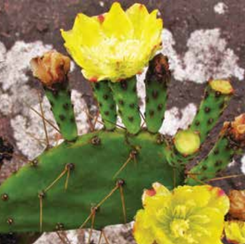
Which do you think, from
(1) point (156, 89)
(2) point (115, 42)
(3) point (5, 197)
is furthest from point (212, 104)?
(3) point (5, 197)

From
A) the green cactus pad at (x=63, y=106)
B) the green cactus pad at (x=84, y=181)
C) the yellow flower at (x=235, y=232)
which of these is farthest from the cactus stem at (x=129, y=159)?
the yellow flower at (x=235, y=232)

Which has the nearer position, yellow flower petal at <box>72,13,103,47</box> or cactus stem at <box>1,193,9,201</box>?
yellow flower petal at <box>72,13,103,47</box>

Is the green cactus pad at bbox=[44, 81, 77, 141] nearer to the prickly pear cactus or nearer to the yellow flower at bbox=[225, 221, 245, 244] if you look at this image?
the prickly pear cactus

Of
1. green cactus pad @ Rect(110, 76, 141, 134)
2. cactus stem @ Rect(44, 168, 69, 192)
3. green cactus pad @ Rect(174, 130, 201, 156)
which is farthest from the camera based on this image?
cactus stem @ Rect(44, 168, 69, 192)

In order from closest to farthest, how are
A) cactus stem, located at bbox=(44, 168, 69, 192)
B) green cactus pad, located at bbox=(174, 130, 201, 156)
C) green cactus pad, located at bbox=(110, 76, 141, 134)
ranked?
green cactus pad, located at bbox=(174, 130, 201, 156)
green cactus pad, located at bbox=(110, 76, 141, 134)
cactus stem, located at bbox=(44, 168, 69, 192)

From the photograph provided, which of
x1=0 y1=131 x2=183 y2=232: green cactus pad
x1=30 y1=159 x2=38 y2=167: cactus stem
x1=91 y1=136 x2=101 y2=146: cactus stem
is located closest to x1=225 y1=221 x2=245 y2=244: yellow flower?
x1=0 y1=131 x2=183 y2=232: green cactus pad

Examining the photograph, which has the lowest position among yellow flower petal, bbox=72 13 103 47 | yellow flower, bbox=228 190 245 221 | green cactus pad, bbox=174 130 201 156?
yellow flower, bbox=228 190 245 221
